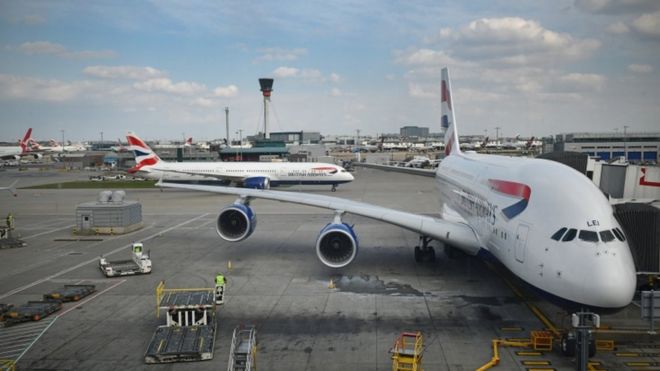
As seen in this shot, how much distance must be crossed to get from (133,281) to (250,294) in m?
5.10

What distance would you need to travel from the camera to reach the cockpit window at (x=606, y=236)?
10.9 meters

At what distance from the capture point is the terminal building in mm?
60438

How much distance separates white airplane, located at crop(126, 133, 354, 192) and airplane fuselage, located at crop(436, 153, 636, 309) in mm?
36856

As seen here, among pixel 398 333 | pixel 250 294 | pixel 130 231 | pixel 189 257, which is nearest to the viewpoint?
pixel 398 333

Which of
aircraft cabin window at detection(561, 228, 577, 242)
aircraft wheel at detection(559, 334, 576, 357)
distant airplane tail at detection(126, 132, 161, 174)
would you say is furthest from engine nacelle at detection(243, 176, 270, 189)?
aircraft cabin window at detection(561, 228, 577, 242)

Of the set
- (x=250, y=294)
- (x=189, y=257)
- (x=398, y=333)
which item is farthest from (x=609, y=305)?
(x=189, y=257)

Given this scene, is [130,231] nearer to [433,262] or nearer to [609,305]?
[433,262]

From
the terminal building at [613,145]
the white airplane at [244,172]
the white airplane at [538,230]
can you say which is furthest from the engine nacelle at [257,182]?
the terminal building at [613,145]

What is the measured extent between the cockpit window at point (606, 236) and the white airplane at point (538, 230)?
0.03 m

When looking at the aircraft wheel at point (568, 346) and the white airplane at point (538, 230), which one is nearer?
the white airplane at point (538, 230)

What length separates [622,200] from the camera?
66.8 feet

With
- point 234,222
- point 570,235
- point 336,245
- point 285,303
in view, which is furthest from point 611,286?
point 234,222

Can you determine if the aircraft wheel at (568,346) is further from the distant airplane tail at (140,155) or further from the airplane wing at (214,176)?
the distant airplane tail at (140,155)

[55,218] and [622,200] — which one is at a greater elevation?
[622,200]
